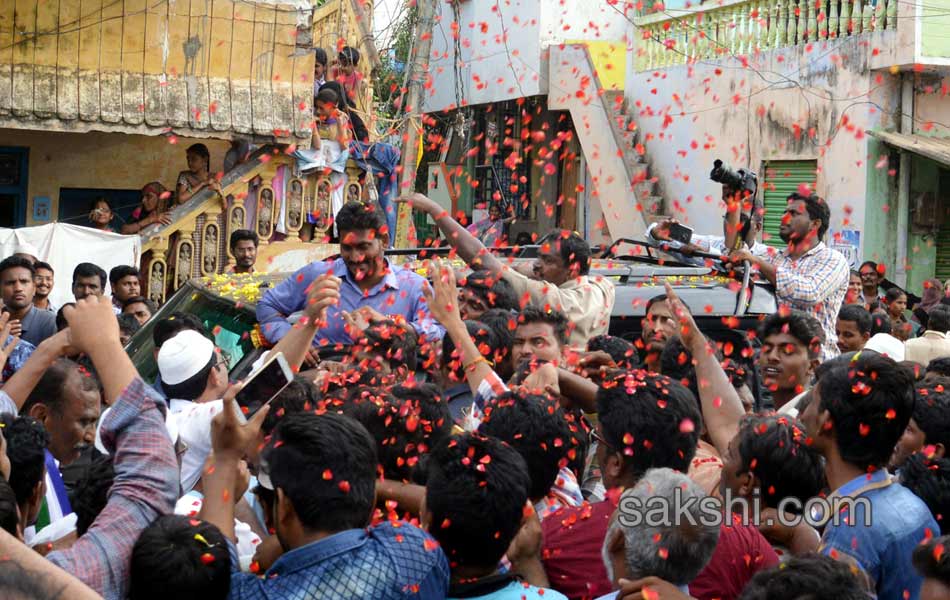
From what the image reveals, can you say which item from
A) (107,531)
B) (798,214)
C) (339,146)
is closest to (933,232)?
(339,146)

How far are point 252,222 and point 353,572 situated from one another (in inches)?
426

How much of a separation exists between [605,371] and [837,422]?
134 cm

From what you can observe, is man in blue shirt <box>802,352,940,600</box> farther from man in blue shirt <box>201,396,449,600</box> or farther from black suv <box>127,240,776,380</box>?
black suv <box>127,240,776,380</box>

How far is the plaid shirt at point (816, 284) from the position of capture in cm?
761

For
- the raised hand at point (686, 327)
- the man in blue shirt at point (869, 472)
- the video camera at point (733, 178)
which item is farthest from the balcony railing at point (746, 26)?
the man in blue shirt at point (869, 472)

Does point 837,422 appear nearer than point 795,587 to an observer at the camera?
No

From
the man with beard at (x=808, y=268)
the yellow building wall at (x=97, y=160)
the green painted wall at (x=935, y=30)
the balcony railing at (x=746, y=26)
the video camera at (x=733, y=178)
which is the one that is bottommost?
the man with beard at (x=808, y=268)

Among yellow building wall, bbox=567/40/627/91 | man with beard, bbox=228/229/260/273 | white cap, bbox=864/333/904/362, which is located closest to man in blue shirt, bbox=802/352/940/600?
white cap, bbox=864/333/904/362

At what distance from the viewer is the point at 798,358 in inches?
241

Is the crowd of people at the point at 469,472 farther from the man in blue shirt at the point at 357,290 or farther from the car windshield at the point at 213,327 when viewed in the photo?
the car windshield at the point at 213,327

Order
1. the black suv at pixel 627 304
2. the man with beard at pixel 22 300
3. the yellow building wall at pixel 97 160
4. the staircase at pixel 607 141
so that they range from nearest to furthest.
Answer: the black suv at pixel 627 304, the man with beard at pixel 22 300, the yellow building wall at pixel 97 160, the staircase at pixel 607 141

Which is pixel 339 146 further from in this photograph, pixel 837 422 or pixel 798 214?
pixel 837 422

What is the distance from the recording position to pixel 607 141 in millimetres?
20688

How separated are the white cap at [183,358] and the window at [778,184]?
41.8 ft
